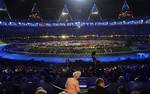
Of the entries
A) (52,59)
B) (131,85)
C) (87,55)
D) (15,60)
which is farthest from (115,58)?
(131,85)

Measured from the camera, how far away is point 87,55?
90.6ft

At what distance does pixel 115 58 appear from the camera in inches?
1037

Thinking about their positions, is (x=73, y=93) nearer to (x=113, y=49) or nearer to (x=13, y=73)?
(x=13, y=73)

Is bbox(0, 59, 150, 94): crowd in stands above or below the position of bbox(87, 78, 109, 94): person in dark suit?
below

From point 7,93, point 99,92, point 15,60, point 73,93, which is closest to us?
point 99,92

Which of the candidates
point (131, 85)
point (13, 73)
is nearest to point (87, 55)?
point (13, 73)

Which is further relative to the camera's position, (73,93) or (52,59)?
(52,59)

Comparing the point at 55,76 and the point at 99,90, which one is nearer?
the point at 99,90

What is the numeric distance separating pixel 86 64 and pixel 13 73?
233 inches

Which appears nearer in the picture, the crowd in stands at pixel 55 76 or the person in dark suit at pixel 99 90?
the person in dark suit at pixel 99 90

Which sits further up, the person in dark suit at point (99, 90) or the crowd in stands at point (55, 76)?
the person in dark suit at point (99, 90)

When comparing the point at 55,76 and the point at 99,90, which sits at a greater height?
the point at 99,90

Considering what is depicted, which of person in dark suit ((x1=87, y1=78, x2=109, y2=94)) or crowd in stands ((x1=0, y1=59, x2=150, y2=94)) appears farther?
crowd in stands ((x1=0, y1=59, x2=150, y2=94))

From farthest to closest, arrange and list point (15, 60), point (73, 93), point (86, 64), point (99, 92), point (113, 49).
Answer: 1. point (113, 49)
2. point (15, 60)
3. point (86, 64)
4. point (73, 93)
5. point (99, 92)
